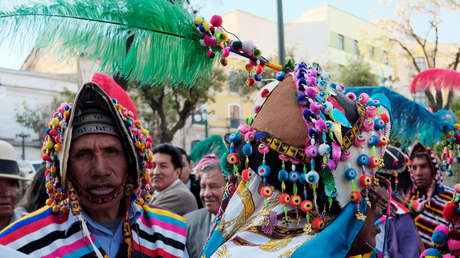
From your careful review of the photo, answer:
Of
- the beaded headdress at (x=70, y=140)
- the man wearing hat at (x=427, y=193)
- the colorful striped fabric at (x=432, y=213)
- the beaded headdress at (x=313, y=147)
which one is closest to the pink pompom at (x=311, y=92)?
the beaded headdress at (x=313, y=147)

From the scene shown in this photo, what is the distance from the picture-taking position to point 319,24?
1287 inches

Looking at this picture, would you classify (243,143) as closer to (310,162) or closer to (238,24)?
(310,162)

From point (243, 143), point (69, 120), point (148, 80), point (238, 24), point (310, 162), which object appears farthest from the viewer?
point (238, 24)

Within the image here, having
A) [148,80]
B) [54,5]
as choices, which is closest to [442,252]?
[148,80]

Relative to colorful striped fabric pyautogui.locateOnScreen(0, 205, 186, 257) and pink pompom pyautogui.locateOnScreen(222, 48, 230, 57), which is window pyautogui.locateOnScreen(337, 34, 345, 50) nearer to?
colorful striped fabric pyautogui.locateOnScreen(0, 205, 186, 257)

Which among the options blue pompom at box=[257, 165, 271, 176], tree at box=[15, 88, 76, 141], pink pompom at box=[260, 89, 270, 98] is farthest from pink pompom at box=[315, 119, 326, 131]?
tree at box=[15, 88, 76, 141]

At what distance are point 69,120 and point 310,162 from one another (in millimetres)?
1428

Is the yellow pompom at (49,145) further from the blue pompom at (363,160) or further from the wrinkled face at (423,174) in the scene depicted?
the wrinkled face at (423,174)

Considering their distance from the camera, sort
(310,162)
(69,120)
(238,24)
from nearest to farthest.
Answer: (310,162)
(69,120)
(238,24)

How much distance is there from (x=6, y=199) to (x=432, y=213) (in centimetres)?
462

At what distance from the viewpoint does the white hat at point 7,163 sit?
3.62 meters

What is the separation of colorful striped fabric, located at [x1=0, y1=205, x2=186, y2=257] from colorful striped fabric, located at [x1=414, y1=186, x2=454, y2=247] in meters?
3.60

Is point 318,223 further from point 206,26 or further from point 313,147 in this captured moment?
point 206,26

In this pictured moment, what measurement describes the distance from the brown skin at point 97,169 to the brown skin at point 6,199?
5.09ft
